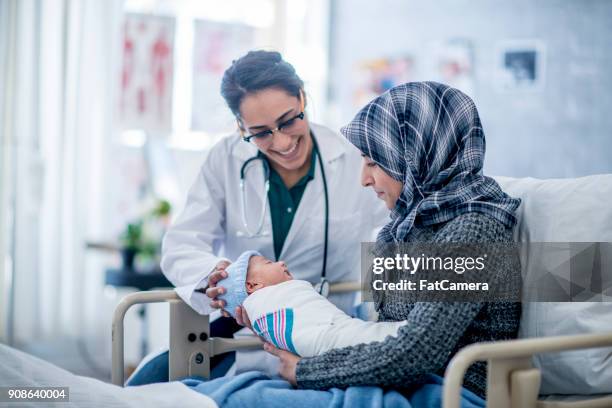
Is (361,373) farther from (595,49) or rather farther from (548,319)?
(595,49)

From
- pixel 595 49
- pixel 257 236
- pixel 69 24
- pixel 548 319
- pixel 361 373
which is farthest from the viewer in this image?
pixel 69 24

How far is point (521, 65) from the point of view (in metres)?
3.03

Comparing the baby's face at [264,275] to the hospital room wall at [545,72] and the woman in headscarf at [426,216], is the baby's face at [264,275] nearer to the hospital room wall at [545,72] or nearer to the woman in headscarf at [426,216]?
the woman in headscarf at [426,216]

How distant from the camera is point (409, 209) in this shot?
1362 millimetres

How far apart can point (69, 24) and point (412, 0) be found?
1.66 meters

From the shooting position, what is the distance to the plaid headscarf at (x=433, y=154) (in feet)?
4.18

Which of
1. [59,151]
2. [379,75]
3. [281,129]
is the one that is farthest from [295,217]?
[379,75]

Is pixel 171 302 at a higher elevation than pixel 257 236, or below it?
below

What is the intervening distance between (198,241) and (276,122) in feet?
1.20

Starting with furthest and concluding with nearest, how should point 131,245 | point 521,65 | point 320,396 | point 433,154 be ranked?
1. point 521,65
2. point 131,245
3. point 433,154
4. point 320,396

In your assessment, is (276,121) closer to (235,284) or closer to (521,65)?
(235,284)

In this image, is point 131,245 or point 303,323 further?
point 131,245

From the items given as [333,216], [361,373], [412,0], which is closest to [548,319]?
[361,373]

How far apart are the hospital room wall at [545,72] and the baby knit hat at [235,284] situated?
1867 mm
